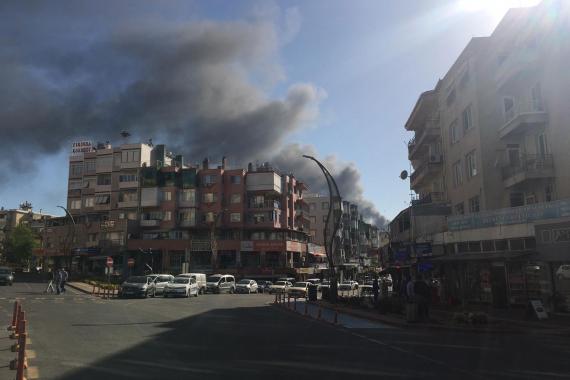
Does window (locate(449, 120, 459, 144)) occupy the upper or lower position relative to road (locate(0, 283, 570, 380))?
upper

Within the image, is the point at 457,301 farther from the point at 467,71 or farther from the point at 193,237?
the point at 193,237

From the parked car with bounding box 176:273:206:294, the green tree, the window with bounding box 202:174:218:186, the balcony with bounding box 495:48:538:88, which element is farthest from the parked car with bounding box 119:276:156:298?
the green tree

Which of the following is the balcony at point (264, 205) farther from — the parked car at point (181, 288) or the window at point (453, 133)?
the window at point (453, 133)

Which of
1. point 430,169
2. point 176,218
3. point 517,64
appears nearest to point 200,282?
point 430,169

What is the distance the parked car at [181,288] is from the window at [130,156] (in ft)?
142

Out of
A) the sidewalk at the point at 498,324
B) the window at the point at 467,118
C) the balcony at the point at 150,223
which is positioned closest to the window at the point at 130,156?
the balcony at the point at 150,223

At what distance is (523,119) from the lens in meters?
25.5

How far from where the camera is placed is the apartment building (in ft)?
78.8

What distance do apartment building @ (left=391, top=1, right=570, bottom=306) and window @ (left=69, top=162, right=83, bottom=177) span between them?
66.9 metres

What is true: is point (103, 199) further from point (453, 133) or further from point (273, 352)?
point (273, 352)

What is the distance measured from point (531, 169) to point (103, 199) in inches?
2704

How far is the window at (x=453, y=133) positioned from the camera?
116 feet

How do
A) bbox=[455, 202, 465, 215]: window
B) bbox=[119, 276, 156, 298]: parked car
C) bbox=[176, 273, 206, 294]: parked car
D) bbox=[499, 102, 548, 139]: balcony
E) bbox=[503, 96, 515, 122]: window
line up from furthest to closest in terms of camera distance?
bbox=[176, 273, 206, 294]: parked car < bbox=[119, 276, 156, 298]: parked car < bbox=[455, 202, 465, 215]: window < bbox=[503, 96, 515, 122]: window < bbox=[499, 102, 548, 139]: balcony

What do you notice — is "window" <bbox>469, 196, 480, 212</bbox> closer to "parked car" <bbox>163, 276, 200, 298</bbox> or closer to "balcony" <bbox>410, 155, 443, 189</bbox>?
"balcony" <bbox>410, 155, 443, 189</bbox>
